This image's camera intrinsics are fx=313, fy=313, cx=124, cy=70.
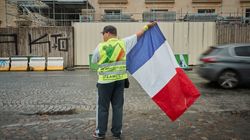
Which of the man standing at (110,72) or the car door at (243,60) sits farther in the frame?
the car door at (243,60)

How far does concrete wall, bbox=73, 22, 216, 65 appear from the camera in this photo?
805 inches

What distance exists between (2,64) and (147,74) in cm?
1549

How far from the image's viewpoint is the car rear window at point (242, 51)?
1116 centimetres

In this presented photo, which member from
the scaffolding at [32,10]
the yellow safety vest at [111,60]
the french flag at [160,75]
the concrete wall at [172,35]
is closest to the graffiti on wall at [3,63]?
the concrete wall at [172,35]

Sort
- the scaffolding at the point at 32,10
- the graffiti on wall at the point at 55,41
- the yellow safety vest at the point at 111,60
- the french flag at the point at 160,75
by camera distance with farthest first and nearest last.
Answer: the scaffolding at the point at 32,10
the graffiti on wall at the point at 55,41
the french flag at the point at 160,75
the yellow safety vest at the point at 111,60

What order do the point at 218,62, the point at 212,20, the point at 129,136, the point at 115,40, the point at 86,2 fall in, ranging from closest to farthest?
the point at 115,40 < the point at 129,136 < the point at 218,62 < the point at 212,20 < the point at 86,2

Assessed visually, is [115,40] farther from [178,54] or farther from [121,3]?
[121,3]

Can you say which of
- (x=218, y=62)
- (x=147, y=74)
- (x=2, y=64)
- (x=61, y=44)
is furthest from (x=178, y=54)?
(x=147, y=74)

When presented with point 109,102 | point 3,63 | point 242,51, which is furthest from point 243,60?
point 3,63

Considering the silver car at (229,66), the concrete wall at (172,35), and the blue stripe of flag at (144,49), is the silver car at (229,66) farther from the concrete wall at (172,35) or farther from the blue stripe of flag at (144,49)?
the concrete wall at (172,35)

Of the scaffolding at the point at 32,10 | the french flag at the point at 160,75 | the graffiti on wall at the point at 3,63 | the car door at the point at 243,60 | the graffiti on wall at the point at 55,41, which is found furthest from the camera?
the scaffolding at the point at 32,10

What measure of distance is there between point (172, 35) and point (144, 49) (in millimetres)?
15600

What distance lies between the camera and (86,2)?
2694cm

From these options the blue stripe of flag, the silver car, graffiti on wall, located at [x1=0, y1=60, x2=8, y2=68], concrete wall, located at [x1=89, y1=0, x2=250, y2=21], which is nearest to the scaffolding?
concrete wall, located at [x1=89, y1=0, x2=250, y2=21]
